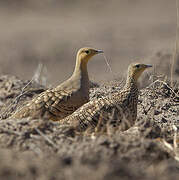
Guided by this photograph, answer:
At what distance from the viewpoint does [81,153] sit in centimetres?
397

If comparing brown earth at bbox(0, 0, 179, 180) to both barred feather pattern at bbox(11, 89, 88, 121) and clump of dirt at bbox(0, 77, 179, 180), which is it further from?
barred feather pattern at bbox(11, 89, 88, 121)

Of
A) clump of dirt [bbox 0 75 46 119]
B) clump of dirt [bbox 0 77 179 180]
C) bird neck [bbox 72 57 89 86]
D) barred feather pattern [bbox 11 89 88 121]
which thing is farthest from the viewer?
clump of dirt [bbox 0 75 46 119]

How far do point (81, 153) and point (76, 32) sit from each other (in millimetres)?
17455

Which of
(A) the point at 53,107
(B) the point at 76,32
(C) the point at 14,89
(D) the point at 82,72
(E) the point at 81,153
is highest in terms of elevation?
(D) the point at 82,72

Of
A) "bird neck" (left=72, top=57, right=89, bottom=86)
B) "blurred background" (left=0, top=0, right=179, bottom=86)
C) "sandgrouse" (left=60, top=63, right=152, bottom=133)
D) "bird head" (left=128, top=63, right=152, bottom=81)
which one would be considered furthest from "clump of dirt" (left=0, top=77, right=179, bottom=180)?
"blurred background" (left=0, top=0, right=179, bottom=86)

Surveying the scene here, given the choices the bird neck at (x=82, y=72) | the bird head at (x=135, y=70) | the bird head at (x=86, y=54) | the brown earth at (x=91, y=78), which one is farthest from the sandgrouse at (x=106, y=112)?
the bird head at (x=86, y=54)

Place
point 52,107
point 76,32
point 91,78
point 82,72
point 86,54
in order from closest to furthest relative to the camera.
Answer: point 52,107
point 82,72
point 86,54
point 91,78
point 76,32

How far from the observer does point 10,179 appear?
361 cm

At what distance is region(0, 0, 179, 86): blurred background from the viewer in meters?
17.0

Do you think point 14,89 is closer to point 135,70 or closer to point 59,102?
point 59,102

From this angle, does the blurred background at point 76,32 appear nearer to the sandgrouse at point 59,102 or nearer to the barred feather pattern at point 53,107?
the sandgrouse at point 59,102

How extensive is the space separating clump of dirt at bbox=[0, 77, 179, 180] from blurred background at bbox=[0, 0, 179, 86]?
7268 mm

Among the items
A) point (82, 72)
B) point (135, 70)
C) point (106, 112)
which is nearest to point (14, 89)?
point (82, 72)

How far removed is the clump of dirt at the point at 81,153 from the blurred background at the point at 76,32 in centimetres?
727
